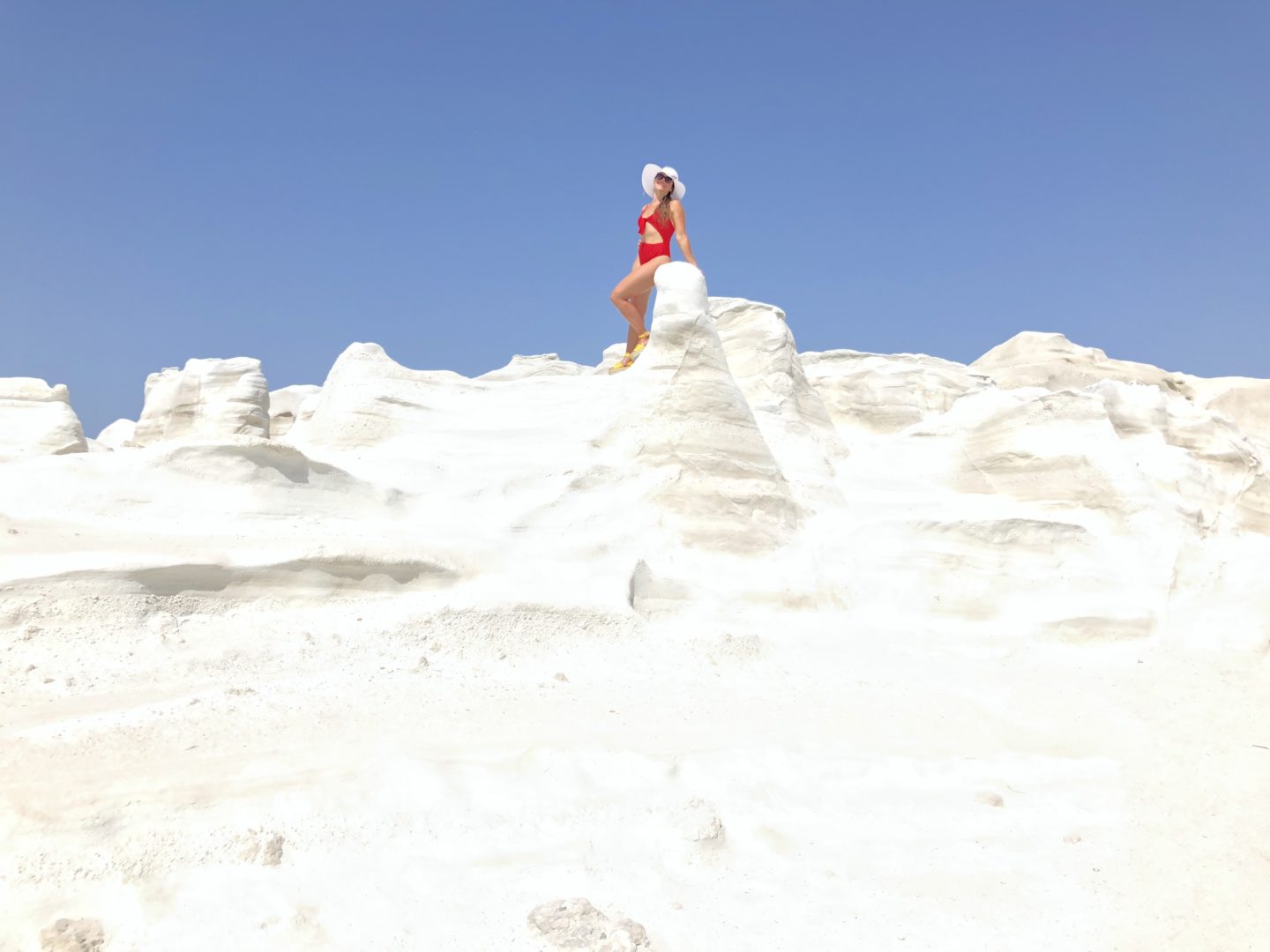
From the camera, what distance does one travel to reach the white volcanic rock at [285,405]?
601 inches

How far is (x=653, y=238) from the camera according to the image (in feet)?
24.1

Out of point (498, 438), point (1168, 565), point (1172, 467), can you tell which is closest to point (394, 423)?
point (498, 438)

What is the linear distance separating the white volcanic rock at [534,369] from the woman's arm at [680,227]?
3172 mm

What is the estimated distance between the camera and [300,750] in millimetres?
3174

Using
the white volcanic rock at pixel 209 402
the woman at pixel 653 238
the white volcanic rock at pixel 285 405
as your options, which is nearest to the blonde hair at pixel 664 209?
the woman at pixel 653 238

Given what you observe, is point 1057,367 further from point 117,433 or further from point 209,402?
point 117,433

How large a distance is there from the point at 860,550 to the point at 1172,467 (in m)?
3.45

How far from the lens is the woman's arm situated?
23.5 ft

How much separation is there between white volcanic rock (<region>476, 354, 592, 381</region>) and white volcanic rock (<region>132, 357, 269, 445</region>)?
3775 millimetres

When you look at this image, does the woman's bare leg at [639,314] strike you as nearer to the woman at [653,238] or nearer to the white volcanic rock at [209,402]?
the woman at [653,238]

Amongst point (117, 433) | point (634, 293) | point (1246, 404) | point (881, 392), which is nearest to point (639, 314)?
point (634, 293)

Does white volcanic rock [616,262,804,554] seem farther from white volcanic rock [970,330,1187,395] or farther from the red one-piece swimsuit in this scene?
white volcanic rock [970,330,1187,395]

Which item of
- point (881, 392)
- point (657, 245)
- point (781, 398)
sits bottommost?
point (781, 398)

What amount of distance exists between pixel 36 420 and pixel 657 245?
691 cm
